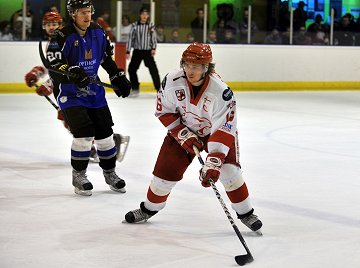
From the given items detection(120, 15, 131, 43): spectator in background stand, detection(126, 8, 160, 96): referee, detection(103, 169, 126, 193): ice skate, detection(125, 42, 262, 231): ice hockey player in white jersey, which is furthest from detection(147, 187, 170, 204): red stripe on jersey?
detection(120, 15, 131, 43): spectator in background stand

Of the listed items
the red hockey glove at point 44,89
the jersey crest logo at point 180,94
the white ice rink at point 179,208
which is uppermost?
the jersey crest logo at point 180,94

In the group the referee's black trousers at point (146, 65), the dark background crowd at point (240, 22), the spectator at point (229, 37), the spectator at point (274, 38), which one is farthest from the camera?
the spectator at point (274, 38)

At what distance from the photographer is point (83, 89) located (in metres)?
4.55

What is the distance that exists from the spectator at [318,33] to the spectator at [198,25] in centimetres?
179

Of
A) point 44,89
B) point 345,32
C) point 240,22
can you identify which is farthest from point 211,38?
point 44,89

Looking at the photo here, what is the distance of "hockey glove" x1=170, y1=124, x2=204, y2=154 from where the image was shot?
3.53 m

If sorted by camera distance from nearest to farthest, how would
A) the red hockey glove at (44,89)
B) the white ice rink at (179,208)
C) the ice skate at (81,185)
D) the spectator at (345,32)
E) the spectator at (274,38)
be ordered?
the white ice rink at (179,208), the ice skate at (81,185), the red hockey glove at (44,89), the spectator at (274,38), the spectator at (345,32)

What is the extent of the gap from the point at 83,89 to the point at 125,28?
713 centimetres

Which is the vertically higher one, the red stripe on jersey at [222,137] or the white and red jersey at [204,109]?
the white and red jersey at [204,109]

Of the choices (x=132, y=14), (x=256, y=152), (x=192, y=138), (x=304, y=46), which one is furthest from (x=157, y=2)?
(x=192, y=138)

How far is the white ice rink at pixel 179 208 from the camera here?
128 inches

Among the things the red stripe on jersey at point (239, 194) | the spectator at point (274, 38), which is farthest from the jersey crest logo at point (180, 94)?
the spectator at point (274, 38)

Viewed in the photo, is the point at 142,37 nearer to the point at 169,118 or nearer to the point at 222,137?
the point at 169,118

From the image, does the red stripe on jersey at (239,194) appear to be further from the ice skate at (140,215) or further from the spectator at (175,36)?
the spectator at (175,36)
